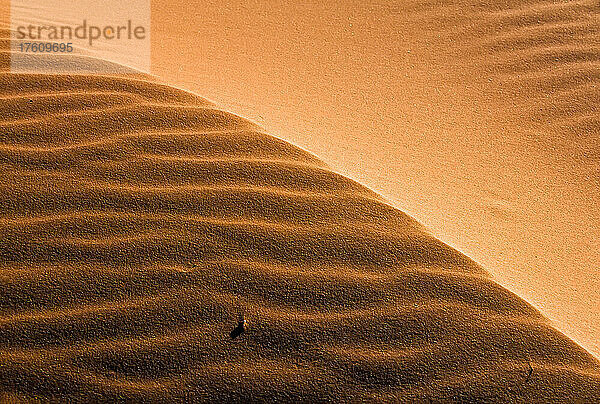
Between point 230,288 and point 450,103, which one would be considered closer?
point 230,288

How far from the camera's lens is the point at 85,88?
2541 mm

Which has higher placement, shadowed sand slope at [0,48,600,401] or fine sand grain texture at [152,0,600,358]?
fine sand grain texture at [152,0,600,358]

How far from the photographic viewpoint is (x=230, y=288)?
5.89ft

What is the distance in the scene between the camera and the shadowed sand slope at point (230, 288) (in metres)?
1.63

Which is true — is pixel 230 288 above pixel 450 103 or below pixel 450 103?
below

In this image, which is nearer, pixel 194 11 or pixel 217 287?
pixel 217 287

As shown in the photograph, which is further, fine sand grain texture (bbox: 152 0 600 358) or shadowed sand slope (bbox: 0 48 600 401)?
fine sand grain texture (bbox: 152 0 600 358)

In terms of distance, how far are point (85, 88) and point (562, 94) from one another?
97.1 inches

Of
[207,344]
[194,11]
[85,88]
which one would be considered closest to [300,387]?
[207,344]

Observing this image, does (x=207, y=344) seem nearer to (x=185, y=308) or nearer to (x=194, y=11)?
(x=185, y=308)

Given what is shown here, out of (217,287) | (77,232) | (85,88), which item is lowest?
(217,287)

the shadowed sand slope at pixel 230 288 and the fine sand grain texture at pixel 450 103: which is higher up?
the fine sand grain texture at pixel 450 103

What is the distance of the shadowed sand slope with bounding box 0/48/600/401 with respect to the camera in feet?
5.34

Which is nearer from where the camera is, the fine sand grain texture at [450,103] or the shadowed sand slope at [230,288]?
the shadowed sand slope at [230,288]
